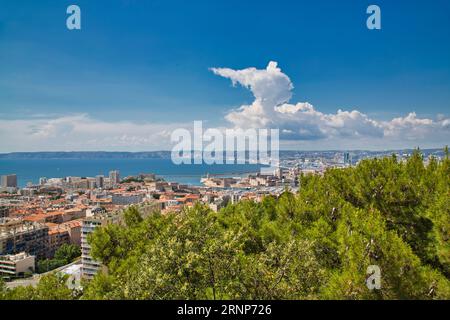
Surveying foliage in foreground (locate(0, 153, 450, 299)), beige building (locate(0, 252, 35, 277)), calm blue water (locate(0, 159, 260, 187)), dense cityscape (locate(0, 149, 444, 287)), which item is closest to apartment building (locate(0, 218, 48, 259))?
dense cityscape (locate(0, 149, 444, 287))

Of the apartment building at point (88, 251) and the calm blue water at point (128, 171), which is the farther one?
the calm blue water at point (128, 171)

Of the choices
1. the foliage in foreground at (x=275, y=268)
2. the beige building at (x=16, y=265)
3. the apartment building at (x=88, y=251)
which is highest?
the foliage in foreground at (x=275, y=268)

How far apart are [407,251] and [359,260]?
2.60 feet

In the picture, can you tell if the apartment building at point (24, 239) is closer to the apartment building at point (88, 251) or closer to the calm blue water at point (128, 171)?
the apartment building at point (88, 251)

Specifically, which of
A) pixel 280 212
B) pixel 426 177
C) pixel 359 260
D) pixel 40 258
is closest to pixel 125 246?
pixel 280 212

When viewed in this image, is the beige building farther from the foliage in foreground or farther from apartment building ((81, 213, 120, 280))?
the foliage in foreground

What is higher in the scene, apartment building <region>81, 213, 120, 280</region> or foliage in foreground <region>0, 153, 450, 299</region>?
foliage in foreground <region>0, 153, 450, 299</region>

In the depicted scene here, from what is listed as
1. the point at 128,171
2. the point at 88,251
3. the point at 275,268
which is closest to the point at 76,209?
the point at 88,251

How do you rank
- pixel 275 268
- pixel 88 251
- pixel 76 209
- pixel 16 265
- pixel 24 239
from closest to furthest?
pixel 275 268, pixel 88 251, pixel 16 265, pixel 24 239, pixel 76 209

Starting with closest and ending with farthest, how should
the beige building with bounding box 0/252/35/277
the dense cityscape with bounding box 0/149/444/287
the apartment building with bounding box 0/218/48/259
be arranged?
the dense cityscape with bounding box 0/149/444/287 < the beige building with bounding box 0/252/35/277 < the apartment building with bounding box 0/218/48/259

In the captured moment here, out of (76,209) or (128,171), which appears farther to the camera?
(128,171)

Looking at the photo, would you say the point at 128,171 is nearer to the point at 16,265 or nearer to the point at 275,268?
the point at 16,265

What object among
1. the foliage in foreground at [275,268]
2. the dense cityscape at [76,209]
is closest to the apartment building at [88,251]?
the dense cityscape at [76,209]

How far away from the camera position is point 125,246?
9.14m
